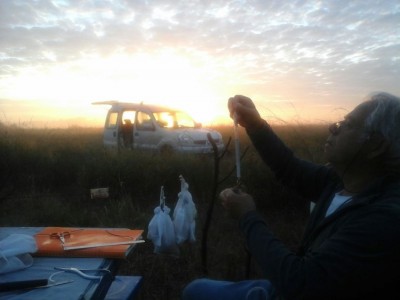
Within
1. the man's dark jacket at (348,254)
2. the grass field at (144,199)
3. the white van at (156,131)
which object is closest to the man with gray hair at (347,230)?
the man's dark jacket at (348,254)

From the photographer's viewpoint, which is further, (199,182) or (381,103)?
(199,182)

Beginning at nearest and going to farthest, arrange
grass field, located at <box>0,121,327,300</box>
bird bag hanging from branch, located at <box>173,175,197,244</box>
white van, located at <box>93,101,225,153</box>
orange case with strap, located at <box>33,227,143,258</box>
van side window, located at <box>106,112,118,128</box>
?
orange case with strap, located at <box>33,227,143,258</box>, bird bag hanging from branch, located at <box>173,175,197,244</box>, grass field, located at <box>0,121,327,300</box>, white van, located at <box>93,101,225,153</box>, van side window, located at <box>106,112,118,128</box>

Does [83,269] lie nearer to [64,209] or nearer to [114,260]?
[114,260]

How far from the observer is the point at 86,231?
247 centimetres

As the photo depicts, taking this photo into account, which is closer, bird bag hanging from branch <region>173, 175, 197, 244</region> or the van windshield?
bird bag hanging from branch <region>173, 175, 197, 244</region>

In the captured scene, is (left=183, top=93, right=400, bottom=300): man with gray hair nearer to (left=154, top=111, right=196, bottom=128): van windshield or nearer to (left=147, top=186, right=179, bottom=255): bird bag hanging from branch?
(left=147, top=186, right=179, bottom=255): bird bag hanging from branch

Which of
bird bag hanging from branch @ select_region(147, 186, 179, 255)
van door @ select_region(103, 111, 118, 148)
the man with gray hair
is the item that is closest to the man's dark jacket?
the man with gray hair

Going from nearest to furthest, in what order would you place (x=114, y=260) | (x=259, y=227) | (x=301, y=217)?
(x=259, y=227) < (x=114, y=260) < (x=301, y=217)

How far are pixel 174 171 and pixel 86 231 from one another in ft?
14.7

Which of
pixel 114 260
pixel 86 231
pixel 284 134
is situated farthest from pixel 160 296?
pixel 284 134

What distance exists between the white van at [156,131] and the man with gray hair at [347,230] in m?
7.96

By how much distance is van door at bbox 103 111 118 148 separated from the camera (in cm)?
1145

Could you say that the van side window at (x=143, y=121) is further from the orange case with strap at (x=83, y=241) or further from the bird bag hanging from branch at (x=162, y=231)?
the orange case with strap at (x=83, y=241)

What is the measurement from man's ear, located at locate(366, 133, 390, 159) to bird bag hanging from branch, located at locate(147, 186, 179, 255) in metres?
1.95
